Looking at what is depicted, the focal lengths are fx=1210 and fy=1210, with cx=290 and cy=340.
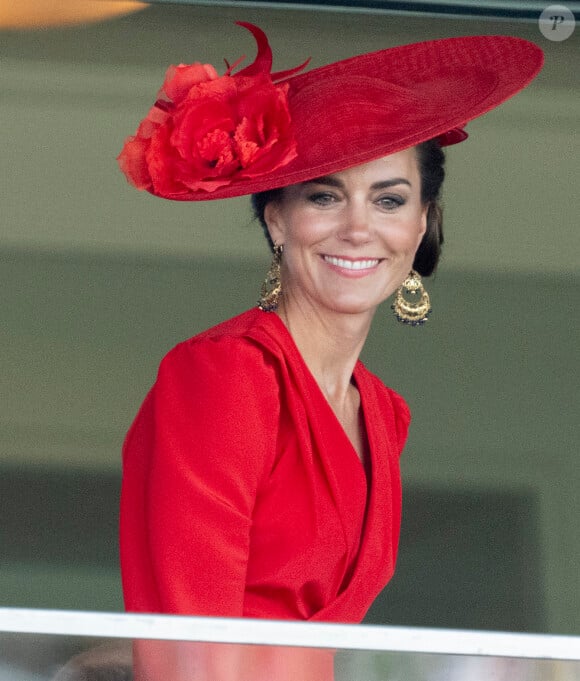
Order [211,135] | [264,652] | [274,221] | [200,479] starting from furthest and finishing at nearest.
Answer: [274,221], [211,135], [200,479], [264,652]

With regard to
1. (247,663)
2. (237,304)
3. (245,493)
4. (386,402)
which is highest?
(237,304)

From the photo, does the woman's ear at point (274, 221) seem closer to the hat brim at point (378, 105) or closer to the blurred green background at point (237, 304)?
the hat brim at point (378, 105)

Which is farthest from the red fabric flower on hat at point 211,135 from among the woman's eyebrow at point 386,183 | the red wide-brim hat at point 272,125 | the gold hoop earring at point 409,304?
the gold hoop earring at point 409,304

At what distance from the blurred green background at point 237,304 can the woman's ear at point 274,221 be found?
1.38 ft

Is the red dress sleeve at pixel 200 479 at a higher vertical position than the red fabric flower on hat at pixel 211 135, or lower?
lower

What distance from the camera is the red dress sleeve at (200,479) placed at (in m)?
1.17

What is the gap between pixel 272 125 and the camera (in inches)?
52.6

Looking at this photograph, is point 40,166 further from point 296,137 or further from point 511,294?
point 511,294

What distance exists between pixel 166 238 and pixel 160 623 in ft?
4.08

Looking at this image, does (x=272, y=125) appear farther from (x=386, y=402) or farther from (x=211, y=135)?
(x=386, y=402)

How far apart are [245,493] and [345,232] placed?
0.34 m

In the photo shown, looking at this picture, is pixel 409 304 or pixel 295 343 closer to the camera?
pixel 295 343

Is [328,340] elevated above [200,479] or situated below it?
above

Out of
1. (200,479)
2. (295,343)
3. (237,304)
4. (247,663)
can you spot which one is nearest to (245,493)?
(200,479)
